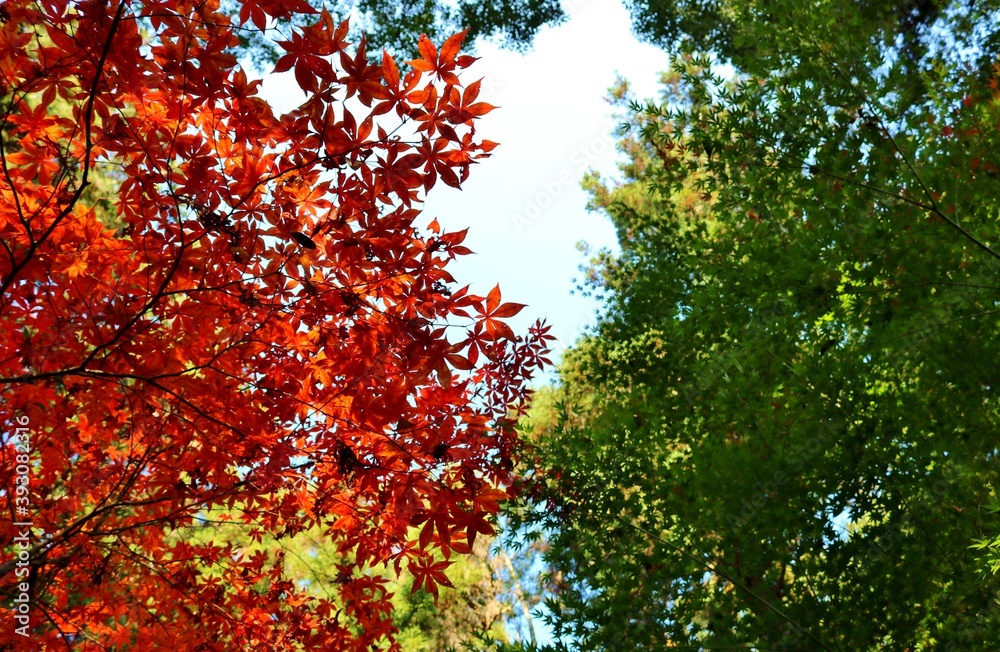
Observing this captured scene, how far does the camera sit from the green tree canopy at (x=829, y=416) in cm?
398

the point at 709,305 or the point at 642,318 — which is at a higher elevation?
the point at 642,318


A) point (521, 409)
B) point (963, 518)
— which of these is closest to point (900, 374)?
point (963, 518)

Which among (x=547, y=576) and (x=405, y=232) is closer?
(x=405, y=232)

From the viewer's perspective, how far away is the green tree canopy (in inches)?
157

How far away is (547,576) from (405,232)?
10.8ft

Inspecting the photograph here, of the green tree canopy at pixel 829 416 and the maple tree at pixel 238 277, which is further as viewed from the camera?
the green tree canopy at pixel 829 416

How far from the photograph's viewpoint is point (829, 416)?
4.39 metres

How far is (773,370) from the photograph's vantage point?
503cm

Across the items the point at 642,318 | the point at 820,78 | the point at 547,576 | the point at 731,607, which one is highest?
the point at 642,318

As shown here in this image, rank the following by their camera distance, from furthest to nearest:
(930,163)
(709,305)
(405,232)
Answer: (709,305)
(930,163)
(405,232)

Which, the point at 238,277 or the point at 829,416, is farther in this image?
the point at 829,416

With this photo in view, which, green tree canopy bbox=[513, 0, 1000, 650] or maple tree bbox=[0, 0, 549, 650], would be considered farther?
green tree canopy bbox=[513, 0, 1000, 650]

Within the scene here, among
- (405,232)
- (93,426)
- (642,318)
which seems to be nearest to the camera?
(405,232)

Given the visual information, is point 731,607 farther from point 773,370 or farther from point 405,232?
point 405,232
